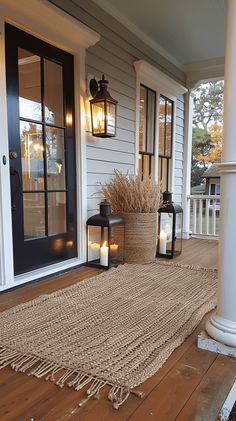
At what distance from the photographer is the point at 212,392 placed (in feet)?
3.83

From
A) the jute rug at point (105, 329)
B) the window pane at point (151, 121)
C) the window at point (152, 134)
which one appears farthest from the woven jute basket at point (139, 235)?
the window pane at point (151, 121)

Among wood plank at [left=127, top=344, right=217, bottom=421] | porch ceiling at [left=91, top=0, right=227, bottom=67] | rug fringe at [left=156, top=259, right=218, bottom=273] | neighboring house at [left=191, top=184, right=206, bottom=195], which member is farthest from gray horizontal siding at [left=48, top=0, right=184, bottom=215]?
neighboring house at [left=191, top=184, right=206, bottom=195]

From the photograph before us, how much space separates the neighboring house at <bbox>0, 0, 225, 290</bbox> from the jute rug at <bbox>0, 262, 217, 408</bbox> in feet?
1.83

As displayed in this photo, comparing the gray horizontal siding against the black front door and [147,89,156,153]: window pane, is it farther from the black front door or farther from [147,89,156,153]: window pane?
[147,89,156,153]: window pane

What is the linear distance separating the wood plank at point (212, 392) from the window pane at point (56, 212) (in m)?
1.78

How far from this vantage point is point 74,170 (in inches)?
114

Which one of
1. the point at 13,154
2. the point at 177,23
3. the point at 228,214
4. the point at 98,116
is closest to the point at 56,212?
the point at 13,154

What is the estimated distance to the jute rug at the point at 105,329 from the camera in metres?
1.27

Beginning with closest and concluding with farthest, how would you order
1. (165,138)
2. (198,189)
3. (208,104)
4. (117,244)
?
(117,244) < (165,138) < (208,104) < (198,189)

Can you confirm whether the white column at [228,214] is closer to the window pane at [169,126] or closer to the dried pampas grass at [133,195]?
the dried pampas grass at [133,195]

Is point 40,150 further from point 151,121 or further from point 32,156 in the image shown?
point 151,121

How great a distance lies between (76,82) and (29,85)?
1.68 feet

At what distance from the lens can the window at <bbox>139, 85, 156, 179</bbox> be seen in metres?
3.93

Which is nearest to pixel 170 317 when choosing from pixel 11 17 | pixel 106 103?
pixel 106 103
